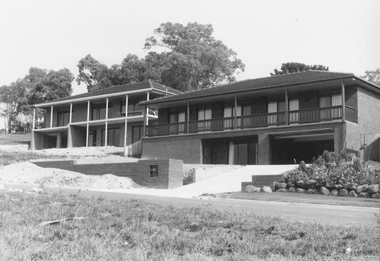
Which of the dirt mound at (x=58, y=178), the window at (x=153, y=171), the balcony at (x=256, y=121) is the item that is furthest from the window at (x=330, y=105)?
the dirt mound at (x=58, y=178)

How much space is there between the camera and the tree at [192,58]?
58281 mm

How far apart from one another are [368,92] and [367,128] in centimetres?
244

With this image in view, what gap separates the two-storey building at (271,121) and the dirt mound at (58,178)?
971cm

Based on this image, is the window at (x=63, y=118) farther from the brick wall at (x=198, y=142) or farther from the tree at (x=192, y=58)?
the brick wall at (x=198, y=142)

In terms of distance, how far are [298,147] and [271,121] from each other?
9.60ft

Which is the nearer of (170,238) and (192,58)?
(170,238)

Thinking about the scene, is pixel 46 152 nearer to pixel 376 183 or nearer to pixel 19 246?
pixel 376 183

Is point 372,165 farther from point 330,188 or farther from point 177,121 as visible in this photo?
point 177,121

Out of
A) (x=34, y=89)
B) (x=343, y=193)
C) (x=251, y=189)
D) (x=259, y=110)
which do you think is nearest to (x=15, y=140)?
(x=34, y=89)

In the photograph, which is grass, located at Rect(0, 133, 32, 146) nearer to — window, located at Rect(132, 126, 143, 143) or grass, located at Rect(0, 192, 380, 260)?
window, located at Rect(132, 126, 143, 143)

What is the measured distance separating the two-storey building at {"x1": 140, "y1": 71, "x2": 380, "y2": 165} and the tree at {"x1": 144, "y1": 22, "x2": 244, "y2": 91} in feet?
70.7

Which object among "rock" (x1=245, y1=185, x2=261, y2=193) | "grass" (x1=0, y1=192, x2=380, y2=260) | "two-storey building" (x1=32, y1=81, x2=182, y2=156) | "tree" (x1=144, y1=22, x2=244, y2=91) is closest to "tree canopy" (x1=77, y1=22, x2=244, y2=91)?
"tree" (x1=144, y1=22, x2=244, y2=91)

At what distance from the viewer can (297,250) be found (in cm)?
570

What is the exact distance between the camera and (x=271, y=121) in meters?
31.4
